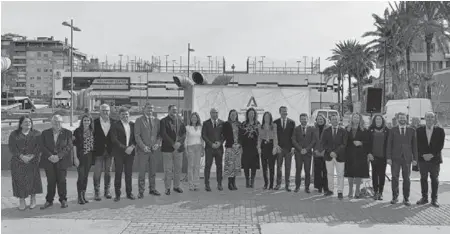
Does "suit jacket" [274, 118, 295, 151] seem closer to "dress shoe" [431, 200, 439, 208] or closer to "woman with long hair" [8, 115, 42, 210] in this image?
"dress shoe" [431, 200, 439, 208]

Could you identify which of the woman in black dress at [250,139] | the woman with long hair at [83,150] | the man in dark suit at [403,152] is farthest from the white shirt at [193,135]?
the man in dark suit at [403,152]

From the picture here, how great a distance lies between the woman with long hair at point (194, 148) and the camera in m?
9.37

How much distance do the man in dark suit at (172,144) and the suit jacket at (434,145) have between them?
4482mm

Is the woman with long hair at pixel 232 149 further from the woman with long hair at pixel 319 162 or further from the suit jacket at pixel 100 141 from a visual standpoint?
the suit jacket at pixel 100 141

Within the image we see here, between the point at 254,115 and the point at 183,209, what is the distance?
9.39 feet

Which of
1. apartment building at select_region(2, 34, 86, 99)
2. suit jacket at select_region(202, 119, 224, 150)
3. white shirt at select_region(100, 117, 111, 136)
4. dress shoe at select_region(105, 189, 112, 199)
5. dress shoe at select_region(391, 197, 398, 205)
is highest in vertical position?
apartment building at select_region(2, 34, 86, 99)

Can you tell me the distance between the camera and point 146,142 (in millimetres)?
8703

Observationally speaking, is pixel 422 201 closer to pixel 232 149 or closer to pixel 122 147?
pixel 232 149

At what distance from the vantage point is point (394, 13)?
42.5 meters

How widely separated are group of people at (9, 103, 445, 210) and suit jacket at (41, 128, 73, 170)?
0.05 ft

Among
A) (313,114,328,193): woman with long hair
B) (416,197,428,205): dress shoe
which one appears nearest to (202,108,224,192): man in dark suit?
(313,114,328,193): woman with long hair

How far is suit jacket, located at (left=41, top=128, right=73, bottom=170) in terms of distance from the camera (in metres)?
7.66

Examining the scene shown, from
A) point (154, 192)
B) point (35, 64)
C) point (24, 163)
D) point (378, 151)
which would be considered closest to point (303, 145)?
point (378, 151)

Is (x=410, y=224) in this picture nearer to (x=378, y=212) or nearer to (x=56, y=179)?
(x=378, y=212)
